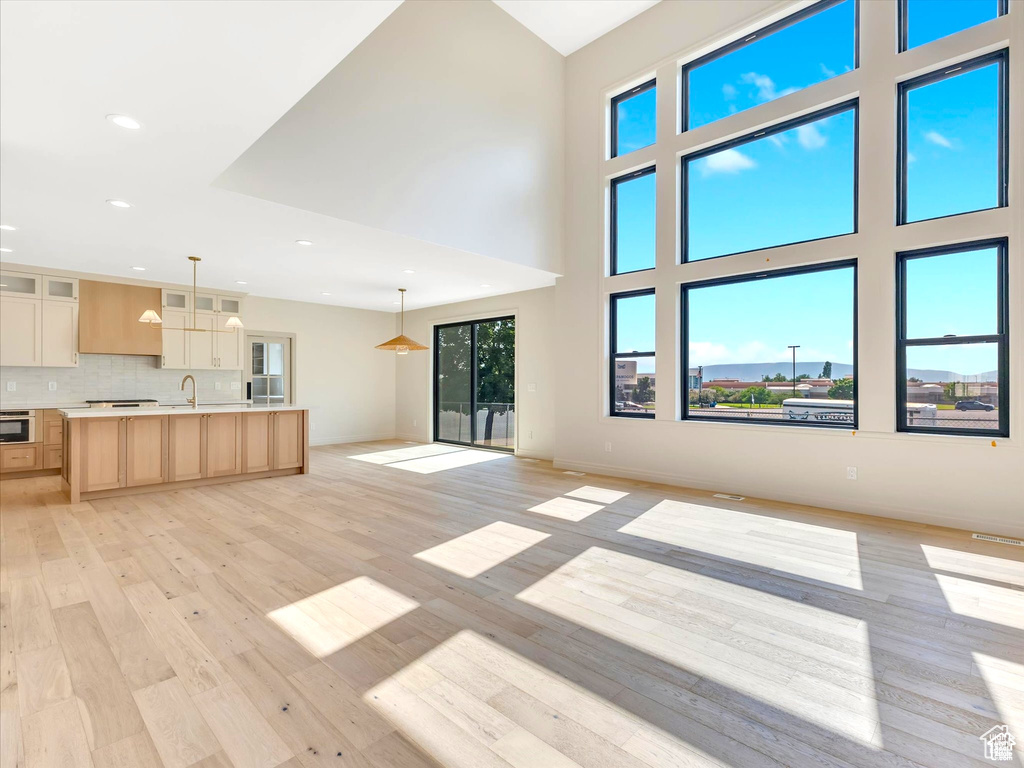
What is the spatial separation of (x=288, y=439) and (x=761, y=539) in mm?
5387

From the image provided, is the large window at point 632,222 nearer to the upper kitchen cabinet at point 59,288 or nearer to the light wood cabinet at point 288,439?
the light wood cabinet at point 288,439

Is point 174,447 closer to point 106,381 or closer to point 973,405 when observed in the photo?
point 106,381

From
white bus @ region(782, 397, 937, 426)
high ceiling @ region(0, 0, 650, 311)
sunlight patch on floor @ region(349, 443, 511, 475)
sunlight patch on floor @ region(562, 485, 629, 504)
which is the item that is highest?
high ceiling @ region(0, 0, 650, 311)

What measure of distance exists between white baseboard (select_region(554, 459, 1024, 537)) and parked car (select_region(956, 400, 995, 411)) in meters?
0.89

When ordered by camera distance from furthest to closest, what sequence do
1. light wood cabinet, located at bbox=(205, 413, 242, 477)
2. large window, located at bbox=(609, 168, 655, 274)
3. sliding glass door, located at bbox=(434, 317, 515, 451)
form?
sliding glass door, located at bbox=(434, 317, 515, 451) < large window, located at bbox=(609, 168, 655, 274) < light wood cabinet, located at bbox=(205, 413, 242, 477)

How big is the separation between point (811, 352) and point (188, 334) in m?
8.21

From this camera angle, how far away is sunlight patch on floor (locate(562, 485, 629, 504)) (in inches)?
199

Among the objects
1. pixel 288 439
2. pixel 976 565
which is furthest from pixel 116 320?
pixel 976 565

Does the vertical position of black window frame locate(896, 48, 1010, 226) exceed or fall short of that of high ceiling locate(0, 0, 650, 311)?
it exceeds it

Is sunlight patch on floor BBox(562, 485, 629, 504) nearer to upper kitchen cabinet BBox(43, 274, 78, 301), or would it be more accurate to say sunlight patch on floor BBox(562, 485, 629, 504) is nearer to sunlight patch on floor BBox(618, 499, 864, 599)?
sunlight patch on floor BBox(618, 499, 864, 599)

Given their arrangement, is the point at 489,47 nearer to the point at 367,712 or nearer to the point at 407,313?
the point at 407,313

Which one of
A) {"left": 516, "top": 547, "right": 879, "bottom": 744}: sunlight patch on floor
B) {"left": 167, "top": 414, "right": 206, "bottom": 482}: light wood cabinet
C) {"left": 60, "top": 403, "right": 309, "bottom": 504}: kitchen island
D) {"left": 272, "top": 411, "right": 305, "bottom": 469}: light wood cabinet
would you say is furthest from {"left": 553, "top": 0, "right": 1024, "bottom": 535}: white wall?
{"left": 167, "top": 414, "right": 206, "bottom": 482}: light wood cabinet

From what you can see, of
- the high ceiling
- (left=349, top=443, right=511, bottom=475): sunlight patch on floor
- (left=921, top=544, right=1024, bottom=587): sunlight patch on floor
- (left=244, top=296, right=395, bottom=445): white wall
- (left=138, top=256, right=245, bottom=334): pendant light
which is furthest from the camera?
(left=244, top=296, right=395, bottom=445): white wall

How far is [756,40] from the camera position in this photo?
18.0 ft
